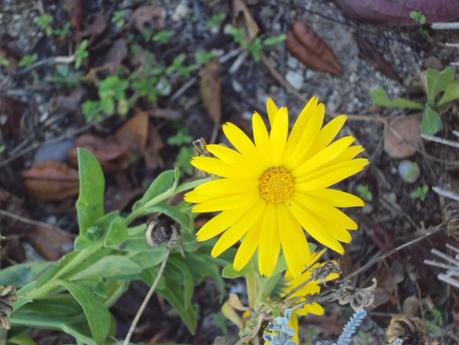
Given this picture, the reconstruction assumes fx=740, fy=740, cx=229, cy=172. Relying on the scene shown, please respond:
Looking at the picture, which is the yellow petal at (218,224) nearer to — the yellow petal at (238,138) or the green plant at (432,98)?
the yellow petal at (238,138)

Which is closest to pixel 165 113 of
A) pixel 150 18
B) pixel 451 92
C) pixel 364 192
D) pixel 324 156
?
pixel 150 18

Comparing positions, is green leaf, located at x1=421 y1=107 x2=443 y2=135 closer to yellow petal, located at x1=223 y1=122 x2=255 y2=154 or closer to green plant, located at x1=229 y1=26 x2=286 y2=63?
green plant, located at x1=229 y1=26 x2=286 y2=63

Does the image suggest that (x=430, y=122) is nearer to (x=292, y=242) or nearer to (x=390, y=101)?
(x=390, y=101)

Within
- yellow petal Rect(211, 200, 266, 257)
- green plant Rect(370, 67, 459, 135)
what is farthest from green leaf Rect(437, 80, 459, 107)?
yellow petal Rect(211, 200, 266, 257)

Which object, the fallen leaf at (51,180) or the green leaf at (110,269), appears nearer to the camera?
the green leaf at (110,269)

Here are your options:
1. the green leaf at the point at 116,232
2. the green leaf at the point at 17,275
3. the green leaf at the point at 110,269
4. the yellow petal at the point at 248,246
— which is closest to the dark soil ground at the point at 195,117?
the green leaf at the point at 17,275

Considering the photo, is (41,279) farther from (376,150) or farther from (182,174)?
(376,150)

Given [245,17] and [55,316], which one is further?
[245,17]
